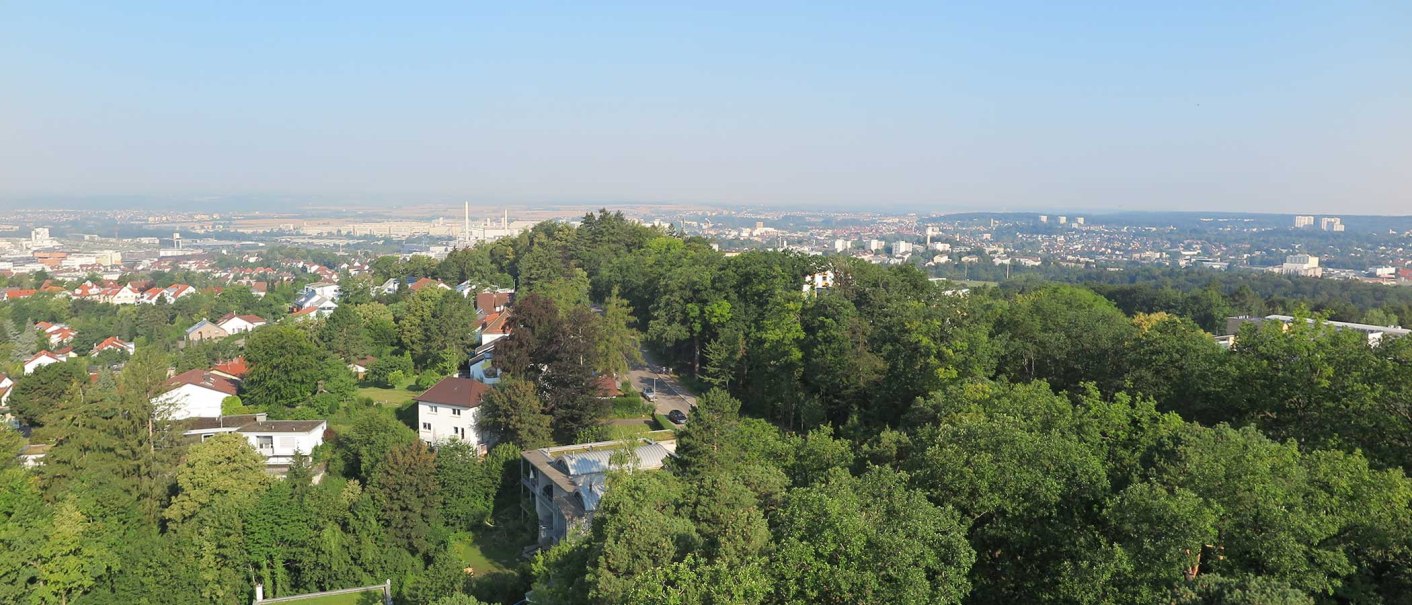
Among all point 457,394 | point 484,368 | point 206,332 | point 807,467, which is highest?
point 807,467

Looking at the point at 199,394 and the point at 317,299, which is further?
the point at 317,299

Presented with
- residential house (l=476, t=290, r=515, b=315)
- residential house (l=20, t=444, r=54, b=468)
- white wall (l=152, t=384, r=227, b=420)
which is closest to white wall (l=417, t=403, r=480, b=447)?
white wall (l=152, t=384, r=227, b=420)

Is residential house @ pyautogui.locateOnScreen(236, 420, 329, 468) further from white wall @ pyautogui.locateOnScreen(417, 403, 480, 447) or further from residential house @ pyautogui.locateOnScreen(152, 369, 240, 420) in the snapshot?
residential house @ pyautogui.locateOnScreen(152, 369, 240, 420)

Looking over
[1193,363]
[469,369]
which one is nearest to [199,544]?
[469,369]

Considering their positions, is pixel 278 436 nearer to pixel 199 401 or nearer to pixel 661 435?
pixel 199 401

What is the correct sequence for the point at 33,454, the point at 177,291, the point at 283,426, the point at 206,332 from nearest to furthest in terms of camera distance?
the point at 33,454
the point at 283,426
the point at 206,332
the point at 177,291

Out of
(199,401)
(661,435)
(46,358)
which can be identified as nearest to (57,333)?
(46,358)

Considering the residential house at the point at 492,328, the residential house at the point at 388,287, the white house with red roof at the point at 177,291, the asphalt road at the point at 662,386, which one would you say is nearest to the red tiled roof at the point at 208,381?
the residential house at the point at 492,328
